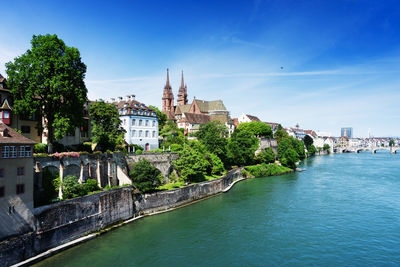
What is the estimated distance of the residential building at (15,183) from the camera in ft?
65.5

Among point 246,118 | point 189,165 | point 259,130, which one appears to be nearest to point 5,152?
point 189,165

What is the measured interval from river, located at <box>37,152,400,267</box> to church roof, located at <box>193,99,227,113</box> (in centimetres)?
7464

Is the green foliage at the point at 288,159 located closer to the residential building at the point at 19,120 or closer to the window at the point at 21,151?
the residential building at the point at 19,120

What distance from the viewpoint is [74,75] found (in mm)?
29328

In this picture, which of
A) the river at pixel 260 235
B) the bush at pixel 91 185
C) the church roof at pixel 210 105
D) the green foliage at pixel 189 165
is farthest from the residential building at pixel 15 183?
the church roof at pixel 210 105

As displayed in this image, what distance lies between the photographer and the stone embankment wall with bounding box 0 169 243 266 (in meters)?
20.5

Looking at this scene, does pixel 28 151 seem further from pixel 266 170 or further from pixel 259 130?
pixel 259 130

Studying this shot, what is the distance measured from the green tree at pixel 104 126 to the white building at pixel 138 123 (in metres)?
9.19

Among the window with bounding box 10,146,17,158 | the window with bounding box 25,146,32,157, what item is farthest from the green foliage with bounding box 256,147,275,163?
the window with bounding box 10,146,17,158

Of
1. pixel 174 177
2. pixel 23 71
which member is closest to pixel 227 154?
pixel 174 177

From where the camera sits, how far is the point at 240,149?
2502 inches

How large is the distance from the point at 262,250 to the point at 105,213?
1685 cm

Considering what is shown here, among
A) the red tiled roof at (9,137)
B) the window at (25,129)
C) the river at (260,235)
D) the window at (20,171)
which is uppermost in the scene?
the window at (25,129)

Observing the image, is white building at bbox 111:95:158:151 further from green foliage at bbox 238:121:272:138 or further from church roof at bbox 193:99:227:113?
church roof at bbox 193:99:227:113
